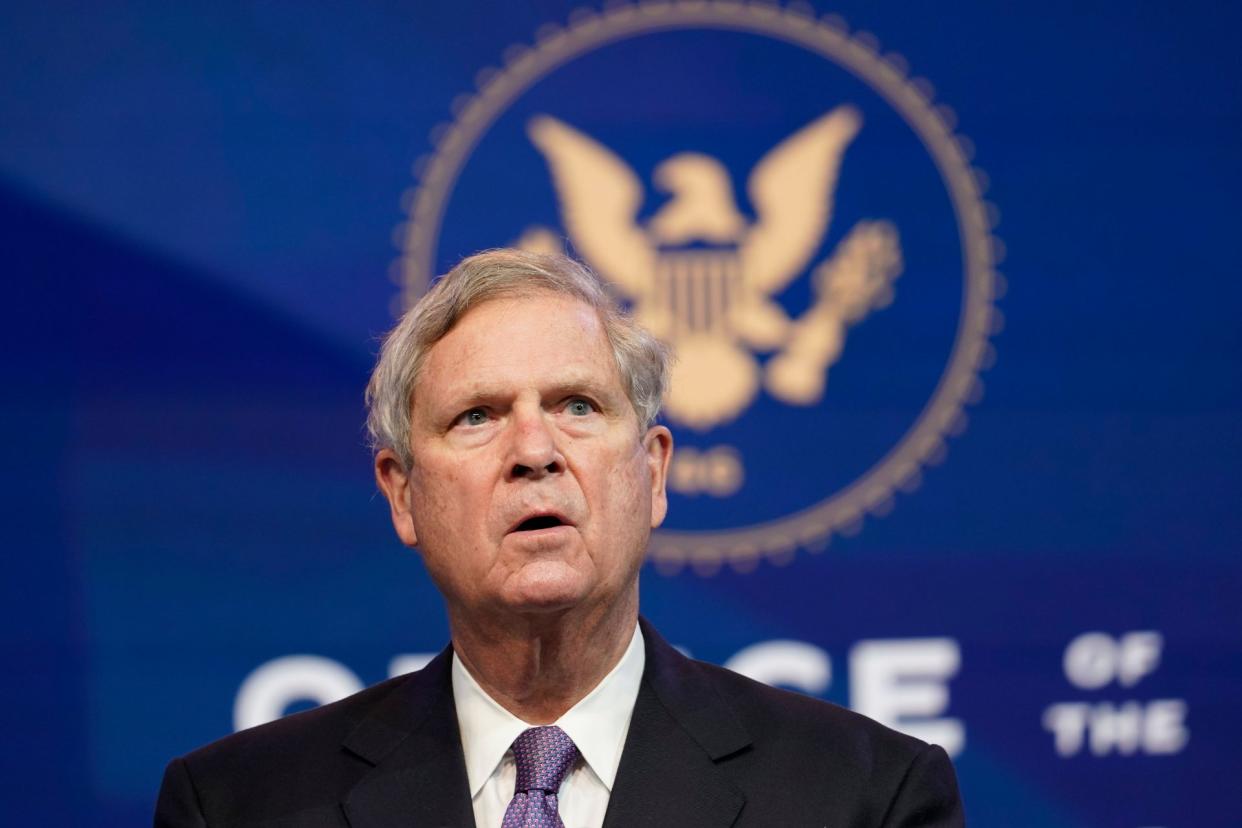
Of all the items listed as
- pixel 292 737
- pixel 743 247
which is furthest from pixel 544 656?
pixel 743 247

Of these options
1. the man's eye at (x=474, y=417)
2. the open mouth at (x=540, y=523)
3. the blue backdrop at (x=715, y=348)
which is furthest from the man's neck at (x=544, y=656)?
the blue backdrop at (x=715, y=348)

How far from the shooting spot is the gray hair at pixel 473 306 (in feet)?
6.07

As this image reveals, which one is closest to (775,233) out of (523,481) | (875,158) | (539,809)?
(875,158)

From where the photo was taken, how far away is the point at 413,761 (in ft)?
5.86

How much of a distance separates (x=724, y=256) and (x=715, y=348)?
18 centimetres

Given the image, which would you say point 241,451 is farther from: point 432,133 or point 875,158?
point 875,158

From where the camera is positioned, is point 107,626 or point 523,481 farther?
point 107,626

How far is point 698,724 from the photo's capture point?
1.80m

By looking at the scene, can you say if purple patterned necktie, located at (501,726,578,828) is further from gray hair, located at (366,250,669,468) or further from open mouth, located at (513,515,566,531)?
gray hair, located at (366,250,669,468)

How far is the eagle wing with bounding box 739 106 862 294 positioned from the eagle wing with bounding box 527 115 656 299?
22cm

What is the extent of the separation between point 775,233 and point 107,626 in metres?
1.48

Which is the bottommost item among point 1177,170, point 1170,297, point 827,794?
point 827,794

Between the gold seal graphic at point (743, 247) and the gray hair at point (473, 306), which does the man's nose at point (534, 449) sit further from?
the gold seal graphic at point (743, 247)

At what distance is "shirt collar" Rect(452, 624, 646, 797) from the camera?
69.5 inches
